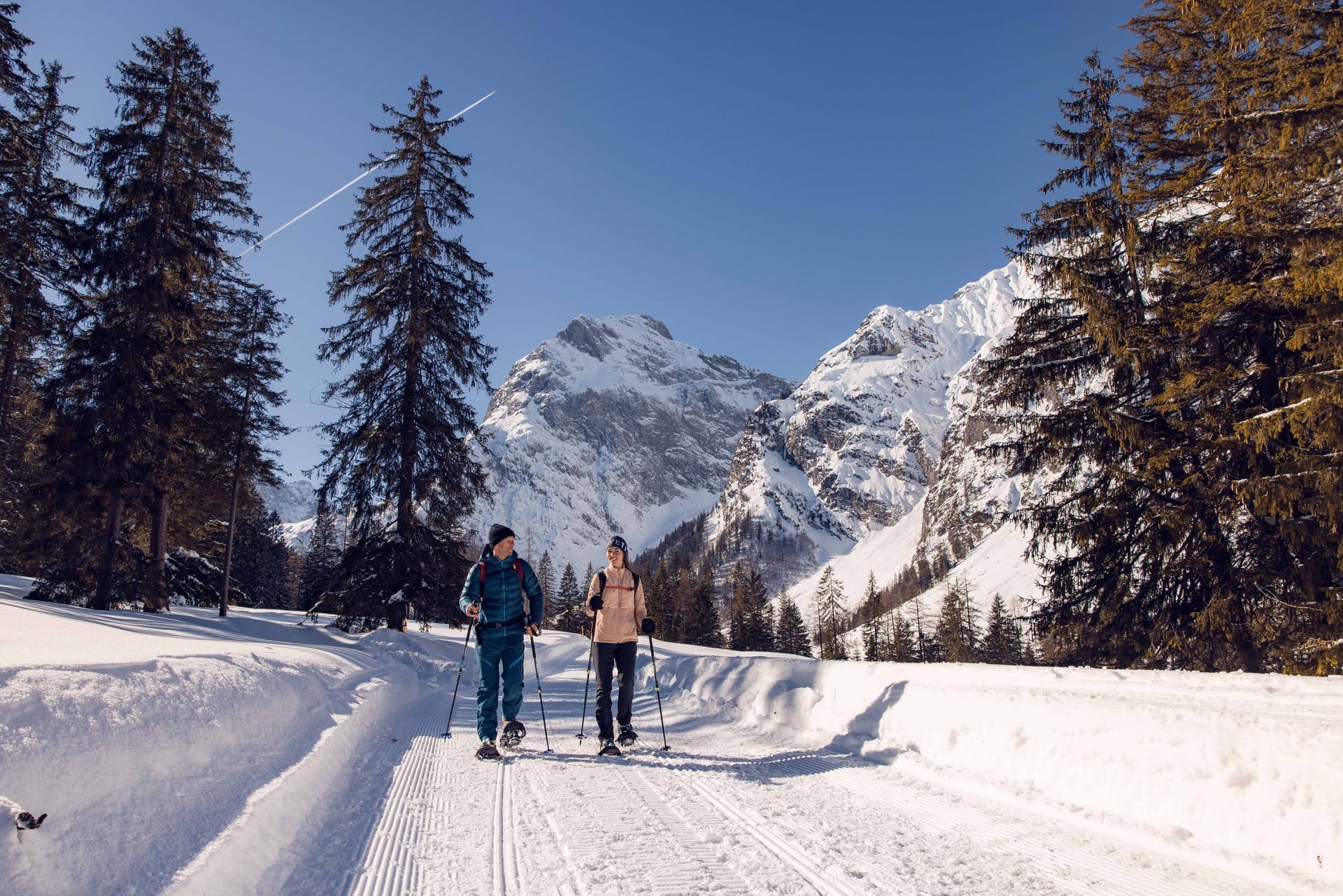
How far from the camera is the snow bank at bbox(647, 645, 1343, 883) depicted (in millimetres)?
3295

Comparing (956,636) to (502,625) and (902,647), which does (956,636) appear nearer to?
(902,647)

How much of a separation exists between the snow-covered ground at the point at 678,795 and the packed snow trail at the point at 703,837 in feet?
0.07

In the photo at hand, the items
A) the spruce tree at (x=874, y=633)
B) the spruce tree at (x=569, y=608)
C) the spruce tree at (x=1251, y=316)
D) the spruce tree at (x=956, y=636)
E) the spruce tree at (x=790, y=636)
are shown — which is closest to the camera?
the spruce tree at (x=1251, y=316)

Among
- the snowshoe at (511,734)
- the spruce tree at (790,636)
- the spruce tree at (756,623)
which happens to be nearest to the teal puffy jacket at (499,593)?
the snowshoe at (511,734)

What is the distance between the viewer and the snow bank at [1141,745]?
10.8ft

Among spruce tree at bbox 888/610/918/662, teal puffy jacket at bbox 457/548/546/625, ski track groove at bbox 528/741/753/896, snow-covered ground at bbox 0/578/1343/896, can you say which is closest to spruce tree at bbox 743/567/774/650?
spruce tree at bbox 888/610/918/662

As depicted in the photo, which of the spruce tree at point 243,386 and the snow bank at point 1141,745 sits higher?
the spruce tree at point 243,386

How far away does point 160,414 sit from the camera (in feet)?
45.3

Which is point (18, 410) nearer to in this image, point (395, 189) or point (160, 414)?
point (160, 414)

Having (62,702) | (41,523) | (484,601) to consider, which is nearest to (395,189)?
(41,523)

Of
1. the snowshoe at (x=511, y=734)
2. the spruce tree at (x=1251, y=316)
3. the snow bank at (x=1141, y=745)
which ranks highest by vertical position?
the spruce tree at (x=1251, y=316)

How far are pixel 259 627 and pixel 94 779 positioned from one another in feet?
45.7

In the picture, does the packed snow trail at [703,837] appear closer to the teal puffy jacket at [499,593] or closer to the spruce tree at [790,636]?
the teal puffy jacket at [499,593]

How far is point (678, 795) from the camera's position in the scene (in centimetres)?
485
